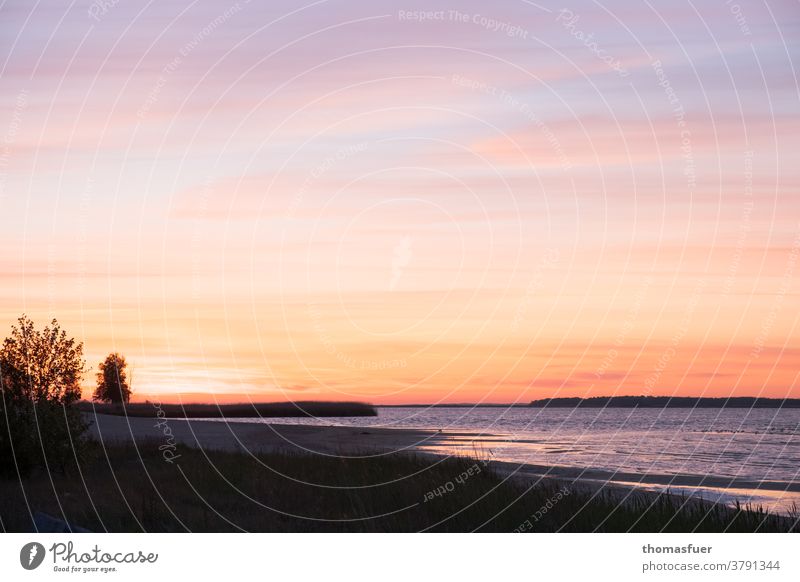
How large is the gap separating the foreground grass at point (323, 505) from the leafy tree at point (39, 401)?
2.41ft

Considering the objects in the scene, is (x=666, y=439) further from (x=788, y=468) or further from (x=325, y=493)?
(x=325, y=493)

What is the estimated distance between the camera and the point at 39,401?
2698cm

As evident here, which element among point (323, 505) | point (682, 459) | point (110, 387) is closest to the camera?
point (323, 505)

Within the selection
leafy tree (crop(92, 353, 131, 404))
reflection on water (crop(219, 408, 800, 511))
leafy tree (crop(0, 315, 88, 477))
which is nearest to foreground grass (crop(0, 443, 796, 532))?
leafy tree (crop(0, 315, 88, 477))

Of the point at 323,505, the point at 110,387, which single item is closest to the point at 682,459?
the point at 323,505

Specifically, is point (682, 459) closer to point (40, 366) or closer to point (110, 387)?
point (40, 366)

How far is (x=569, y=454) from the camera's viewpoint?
6253 cm

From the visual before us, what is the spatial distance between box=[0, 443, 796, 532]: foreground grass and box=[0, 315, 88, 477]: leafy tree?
74 centimetres

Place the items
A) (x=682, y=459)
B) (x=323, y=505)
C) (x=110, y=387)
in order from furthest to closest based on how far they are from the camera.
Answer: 1. (x=110, y=387)
2. (x=682, y=459)
3. (x=323, y=505)

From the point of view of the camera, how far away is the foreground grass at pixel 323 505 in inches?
817

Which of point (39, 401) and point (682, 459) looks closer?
point (39, 401)

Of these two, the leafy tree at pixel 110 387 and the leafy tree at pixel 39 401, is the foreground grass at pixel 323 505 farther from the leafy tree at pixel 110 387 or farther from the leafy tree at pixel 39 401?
the leafy tree at pixel 110 387

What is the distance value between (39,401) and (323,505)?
9743 millimetres
